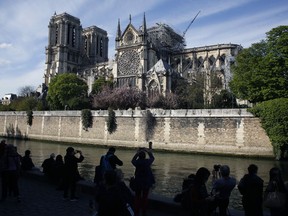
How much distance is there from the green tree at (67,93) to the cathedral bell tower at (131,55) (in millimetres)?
8360

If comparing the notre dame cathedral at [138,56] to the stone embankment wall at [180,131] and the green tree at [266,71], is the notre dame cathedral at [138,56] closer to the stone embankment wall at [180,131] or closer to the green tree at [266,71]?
the stone embankment wall at [180,131]

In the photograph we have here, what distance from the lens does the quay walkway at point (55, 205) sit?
319 inches

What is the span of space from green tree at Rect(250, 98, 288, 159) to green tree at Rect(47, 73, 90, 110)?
1276 inches

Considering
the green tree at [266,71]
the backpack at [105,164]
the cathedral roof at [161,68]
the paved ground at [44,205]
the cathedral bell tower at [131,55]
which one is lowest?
the paved ground at [44,205]

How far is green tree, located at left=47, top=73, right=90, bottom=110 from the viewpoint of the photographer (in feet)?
185

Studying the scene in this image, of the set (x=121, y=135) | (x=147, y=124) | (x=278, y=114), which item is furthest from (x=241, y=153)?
(x=121, y=135)

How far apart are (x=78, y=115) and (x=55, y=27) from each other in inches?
2017

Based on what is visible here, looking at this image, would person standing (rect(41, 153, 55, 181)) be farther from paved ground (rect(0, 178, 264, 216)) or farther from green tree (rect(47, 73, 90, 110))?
green tree (rect(47, 73, 90, 110))

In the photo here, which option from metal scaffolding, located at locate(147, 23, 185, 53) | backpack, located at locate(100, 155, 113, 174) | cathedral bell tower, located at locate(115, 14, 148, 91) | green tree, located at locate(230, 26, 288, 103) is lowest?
backpack, located at locate(100, 155, 113, 174)

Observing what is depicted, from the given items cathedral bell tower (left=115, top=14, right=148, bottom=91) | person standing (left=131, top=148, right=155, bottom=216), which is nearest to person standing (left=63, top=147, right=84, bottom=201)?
person standing (left=131, top=148, right=155, bottom=216)

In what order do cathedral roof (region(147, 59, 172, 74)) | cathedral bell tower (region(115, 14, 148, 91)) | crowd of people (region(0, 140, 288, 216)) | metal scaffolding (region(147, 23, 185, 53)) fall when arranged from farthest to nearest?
1. metal scaffolding (region(147, 23, 185, 53))
2. cathedral bell tower (region(115, 14, 148, 91))
3. cathedral roof (region(147, 59, 172, 74))
4. crowd of people (region(0, 140, 288, 216))

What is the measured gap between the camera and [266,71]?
1273 inches

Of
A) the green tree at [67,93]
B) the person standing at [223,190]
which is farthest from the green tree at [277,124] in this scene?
the green tree at [67,93]

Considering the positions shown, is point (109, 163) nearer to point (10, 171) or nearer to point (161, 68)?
point (10, 171)
